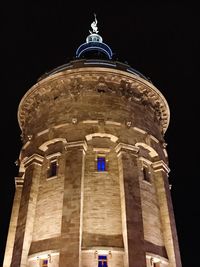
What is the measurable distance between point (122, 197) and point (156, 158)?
242 inches

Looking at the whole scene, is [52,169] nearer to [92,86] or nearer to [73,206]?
[73,206]

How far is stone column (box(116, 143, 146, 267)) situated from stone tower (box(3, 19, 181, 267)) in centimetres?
6

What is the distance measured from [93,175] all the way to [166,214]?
244 inches

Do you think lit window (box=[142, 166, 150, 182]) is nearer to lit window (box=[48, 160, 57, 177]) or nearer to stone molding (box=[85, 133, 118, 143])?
stone molding (box=[85, 133, 118, 143])

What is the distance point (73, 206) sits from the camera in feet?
75.7

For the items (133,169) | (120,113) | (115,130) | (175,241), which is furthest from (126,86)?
(175,241)

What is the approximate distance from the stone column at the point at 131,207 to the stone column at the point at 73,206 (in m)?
2.79

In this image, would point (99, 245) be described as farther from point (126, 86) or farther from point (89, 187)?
point (126, 86)

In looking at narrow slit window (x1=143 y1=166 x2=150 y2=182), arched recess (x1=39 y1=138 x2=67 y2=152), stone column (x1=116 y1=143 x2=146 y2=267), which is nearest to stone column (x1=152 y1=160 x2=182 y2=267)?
narrow slit window (x1=143 y1=166 x2=150 y2=182)

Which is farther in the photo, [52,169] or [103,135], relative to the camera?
[103,135]

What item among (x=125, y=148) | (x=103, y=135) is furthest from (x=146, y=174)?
(x=103, y=135)

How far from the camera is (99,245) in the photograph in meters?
22.1

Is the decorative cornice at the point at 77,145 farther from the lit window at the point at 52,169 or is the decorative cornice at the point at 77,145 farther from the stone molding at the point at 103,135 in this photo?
the lit window at the point at 52,169

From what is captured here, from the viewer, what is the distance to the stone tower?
2236cm
